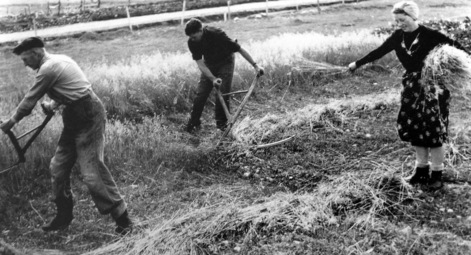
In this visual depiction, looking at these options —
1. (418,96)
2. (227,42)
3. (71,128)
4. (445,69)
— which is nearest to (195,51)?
(227,42)

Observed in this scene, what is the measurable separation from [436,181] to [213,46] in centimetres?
302

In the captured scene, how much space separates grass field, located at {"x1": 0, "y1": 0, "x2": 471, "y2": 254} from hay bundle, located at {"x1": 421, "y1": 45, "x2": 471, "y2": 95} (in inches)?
35.7

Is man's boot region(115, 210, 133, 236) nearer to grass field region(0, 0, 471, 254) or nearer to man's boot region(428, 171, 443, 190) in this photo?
grass field region(0, 0, 471, 254)

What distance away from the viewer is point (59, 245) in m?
3.79

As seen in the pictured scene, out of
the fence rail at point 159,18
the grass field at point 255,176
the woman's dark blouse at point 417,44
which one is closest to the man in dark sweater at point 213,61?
the grass field at point 255,176

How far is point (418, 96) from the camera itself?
156 inches

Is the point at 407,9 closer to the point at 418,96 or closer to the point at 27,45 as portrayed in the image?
the point at 418,96

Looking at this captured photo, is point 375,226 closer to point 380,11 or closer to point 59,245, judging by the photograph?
point 59,245

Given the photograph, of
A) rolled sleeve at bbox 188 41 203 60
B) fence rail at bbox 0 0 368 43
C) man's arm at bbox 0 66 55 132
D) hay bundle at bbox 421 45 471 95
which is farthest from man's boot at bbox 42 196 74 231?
fence rail at bbox 0 0 368 43

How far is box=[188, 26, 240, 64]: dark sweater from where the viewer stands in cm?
568

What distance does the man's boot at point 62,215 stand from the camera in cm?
390

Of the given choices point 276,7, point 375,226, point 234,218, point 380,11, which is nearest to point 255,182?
point 234,218

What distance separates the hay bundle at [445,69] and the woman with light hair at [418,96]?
42 millimetres

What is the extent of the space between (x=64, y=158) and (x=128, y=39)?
968cm
